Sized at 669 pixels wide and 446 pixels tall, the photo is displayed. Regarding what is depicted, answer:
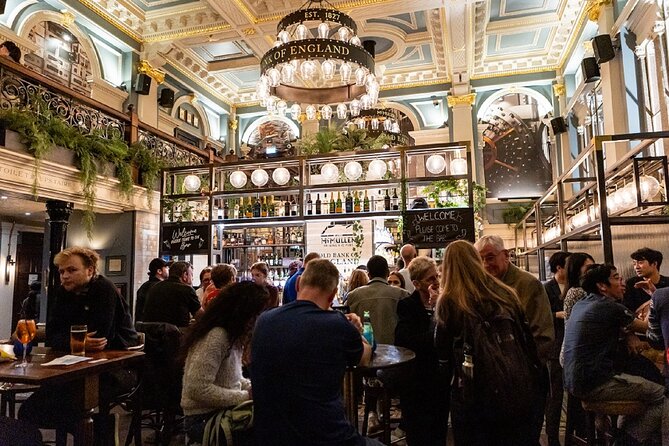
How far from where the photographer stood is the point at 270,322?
1991 millimetres

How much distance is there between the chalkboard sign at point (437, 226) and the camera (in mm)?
6465

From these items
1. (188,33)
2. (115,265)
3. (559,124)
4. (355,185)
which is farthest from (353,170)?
(559,124)

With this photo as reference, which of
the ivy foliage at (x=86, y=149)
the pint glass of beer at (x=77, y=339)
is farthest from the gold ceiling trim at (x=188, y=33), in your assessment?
the pint glass of beer at (x=77, y=339)

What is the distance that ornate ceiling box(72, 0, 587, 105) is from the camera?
922cm

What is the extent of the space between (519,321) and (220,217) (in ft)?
20.3

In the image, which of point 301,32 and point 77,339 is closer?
point 77,339

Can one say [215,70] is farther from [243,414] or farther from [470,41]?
[243,414]

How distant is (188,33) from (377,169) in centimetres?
554

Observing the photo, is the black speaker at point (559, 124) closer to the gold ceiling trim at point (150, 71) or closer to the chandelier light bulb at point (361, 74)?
the chandelier light bulb at point (361, 74)

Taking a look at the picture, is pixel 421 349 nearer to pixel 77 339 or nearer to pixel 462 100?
pixel 77 339

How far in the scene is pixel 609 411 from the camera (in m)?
2.98

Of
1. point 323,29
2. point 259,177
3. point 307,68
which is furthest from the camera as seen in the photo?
point 259,177

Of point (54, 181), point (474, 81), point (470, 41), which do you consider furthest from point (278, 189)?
point (474, 81)

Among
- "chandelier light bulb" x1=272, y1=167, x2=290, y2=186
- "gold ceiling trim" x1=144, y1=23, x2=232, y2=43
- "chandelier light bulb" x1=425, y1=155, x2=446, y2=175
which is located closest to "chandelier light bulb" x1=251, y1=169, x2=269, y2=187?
"chandelier light bulb" x1=272, y1=167, x2=290, y2=186
